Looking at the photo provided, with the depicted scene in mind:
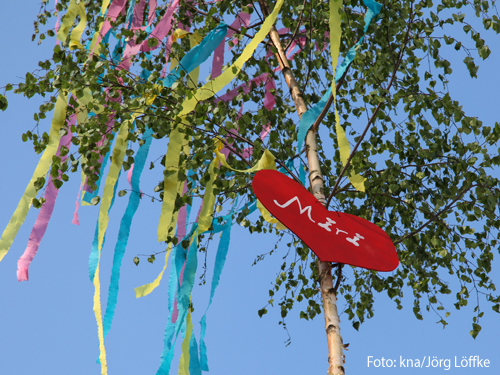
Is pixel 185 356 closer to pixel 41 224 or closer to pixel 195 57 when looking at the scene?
pixel 41 224

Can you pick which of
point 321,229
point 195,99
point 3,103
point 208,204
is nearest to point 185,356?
point 208,204

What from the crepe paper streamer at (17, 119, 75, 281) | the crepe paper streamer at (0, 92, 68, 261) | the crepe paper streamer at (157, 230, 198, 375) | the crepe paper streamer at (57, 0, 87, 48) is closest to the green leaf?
the crepe paper streamer at (0, 92, 68, 261)

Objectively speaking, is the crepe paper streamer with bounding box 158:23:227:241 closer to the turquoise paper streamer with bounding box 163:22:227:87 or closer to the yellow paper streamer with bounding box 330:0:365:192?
the turquoise paper streamer with bounding box 163:22:227:87

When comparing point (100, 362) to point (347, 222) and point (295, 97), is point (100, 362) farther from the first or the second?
point (295, 97)

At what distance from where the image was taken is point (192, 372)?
332cm

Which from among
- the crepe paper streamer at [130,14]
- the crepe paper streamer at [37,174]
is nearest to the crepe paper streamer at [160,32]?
the crepe paper streamer at [130,14]

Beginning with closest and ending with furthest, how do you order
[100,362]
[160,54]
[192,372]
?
1. [100,362]
2. [192,372]
3. [160,54]

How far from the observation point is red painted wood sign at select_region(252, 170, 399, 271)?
2506mm

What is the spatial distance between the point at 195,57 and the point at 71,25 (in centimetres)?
98

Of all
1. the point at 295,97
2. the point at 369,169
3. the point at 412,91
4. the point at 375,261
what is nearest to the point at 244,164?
the point at 295,97

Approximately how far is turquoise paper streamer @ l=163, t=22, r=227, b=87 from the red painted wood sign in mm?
1214

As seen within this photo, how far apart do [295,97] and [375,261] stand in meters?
1.61

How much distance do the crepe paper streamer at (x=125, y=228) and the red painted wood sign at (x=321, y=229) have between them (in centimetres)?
114

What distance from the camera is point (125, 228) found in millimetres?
3354
